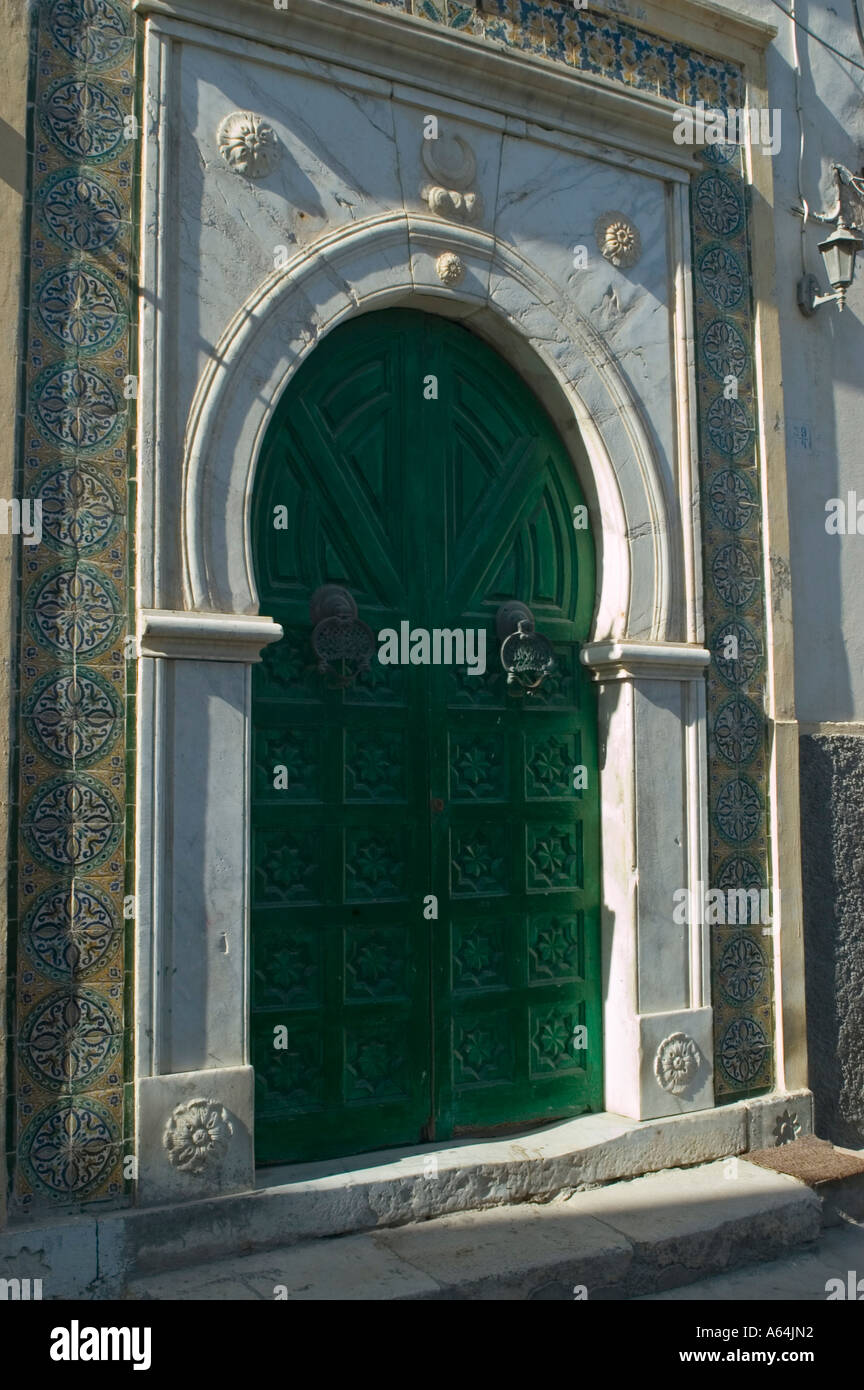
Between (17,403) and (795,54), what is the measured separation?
3957mm

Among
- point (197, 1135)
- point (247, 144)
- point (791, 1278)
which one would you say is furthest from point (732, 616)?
point (197, 1135)

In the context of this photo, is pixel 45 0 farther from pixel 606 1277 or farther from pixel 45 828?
pixel 606 1277

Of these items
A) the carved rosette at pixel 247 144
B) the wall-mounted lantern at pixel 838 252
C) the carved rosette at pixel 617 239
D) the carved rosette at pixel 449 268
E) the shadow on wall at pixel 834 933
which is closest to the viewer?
the carved rosette at pixel 247 144

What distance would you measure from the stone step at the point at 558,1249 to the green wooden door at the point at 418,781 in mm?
380

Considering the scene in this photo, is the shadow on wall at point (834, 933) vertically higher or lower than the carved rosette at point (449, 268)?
lower

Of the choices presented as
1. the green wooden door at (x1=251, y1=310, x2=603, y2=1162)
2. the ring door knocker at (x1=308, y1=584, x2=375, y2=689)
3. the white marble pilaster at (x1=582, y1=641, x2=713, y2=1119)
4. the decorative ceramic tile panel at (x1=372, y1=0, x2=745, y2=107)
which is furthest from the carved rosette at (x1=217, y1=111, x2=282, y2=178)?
the white marble pilaster at (x1=582, y1=641, x2=713, y2=1119)

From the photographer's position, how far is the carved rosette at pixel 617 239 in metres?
4.82

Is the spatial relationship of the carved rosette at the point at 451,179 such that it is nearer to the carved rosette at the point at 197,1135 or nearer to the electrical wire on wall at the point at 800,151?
the electrical wire on wall at the point at 800,151

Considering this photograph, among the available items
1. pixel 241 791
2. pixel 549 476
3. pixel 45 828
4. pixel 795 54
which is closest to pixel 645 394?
pixel 549 476

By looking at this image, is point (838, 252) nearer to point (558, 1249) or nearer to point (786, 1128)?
point (786, 1128)

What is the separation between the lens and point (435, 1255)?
3.75m

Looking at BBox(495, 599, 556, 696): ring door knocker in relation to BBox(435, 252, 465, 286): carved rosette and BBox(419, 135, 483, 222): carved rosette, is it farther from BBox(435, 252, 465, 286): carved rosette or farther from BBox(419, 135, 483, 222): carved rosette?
BBox(419, 135, 483, 222): carved rosette

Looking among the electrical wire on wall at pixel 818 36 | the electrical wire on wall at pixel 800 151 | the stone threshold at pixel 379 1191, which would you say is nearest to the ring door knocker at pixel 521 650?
the stone threshold at pixel 379 1191

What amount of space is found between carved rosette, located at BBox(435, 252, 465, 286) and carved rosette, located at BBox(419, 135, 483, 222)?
0.50ft
